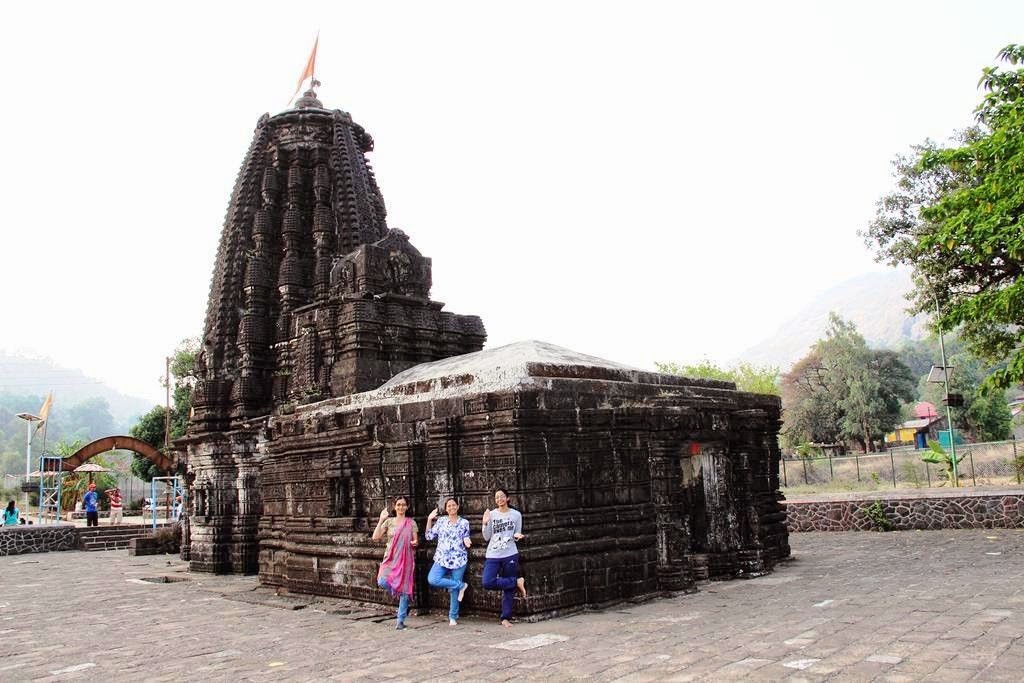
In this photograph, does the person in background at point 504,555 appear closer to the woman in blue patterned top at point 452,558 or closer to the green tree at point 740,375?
the woman in blue patterned top at point 452,558

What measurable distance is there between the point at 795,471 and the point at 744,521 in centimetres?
2350

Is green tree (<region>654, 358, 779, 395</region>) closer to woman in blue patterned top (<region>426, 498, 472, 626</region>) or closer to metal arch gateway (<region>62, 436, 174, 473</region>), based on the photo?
metal arch gateway (<region>62, 436, 174, 473</region>)

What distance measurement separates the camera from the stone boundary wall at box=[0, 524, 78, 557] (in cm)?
2259

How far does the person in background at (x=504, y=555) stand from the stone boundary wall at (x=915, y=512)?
374 inches

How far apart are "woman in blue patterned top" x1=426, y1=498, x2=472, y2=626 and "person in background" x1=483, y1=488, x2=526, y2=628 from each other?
0.92 feet

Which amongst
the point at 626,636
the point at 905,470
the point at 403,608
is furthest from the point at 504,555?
the point at 905,470

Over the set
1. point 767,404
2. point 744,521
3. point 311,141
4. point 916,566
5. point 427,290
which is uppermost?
point 311,141

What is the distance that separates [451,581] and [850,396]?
5143cm

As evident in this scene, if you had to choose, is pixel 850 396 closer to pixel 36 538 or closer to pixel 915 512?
pixel 915 512

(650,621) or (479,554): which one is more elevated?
(479,554)

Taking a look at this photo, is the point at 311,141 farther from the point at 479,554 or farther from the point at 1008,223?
the point at 1008,223

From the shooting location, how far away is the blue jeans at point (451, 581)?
7.93 m

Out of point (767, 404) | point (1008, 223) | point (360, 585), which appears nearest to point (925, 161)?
point (1008, 223)

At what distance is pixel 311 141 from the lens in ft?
59.2
